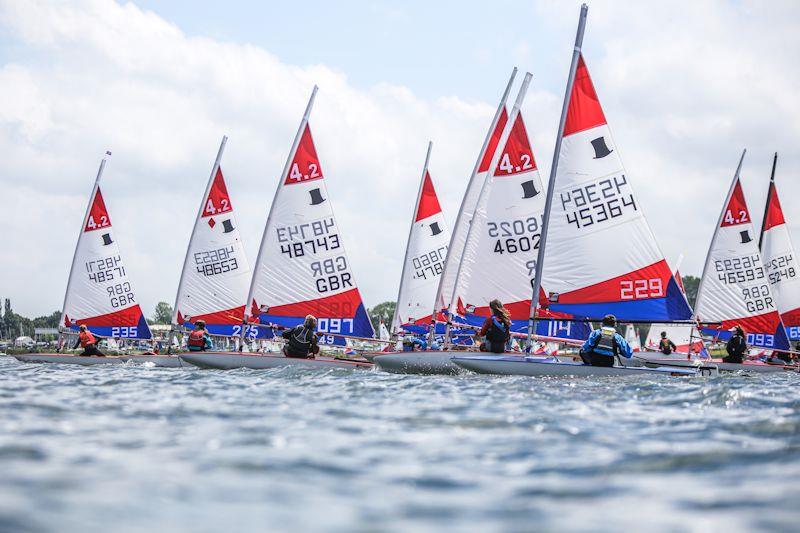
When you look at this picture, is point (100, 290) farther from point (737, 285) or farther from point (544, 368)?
point (737, 285)

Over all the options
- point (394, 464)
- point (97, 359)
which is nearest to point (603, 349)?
point (394, 464)

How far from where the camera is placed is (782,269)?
32.3m

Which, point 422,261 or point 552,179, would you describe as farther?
point 422,261

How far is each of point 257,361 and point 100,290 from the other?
13.7 metres

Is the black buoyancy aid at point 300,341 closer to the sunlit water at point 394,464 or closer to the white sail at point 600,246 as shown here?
the white sail at point 600,246

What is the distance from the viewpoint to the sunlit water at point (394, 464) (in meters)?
4.12

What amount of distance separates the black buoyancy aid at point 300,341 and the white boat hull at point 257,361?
0.33 metres

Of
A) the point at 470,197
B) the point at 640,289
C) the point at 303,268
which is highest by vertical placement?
the point at 470,197

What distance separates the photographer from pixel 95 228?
1209 inches

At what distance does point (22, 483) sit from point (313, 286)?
60.0 ft

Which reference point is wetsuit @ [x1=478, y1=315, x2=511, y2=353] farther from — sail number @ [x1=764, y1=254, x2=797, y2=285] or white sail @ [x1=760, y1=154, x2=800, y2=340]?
sail number @ [x1=764, y1=254, x2=797, y2=285]

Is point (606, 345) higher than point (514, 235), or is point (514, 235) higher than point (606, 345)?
point (514, 235)

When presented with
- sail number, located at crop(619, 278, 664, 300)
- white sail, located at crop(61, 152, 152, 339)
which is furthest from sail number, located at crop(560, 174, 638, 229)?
white sail, located at crop(61, 152, 152, 339)

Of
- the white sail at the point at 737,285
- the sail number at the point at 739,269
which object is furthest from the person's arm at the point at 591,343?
the sail number at the point at 739,269
